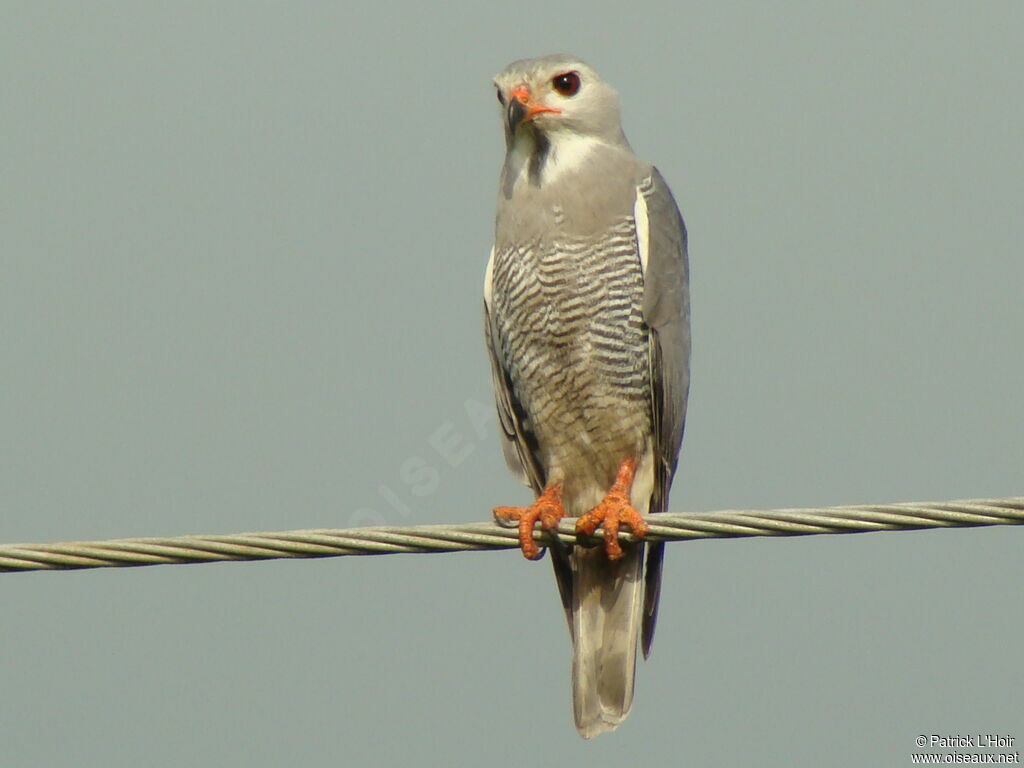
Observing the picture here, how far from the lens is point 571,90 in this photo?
682 centimetres

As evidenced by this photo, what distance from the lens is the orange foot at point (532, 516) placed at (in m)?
5.67

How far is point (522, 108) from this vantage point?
262 inches

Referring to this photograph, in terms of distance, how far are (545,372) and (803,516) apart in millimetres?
2177

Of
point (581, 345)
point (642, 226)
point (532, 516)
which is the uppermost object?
point (642, 226)

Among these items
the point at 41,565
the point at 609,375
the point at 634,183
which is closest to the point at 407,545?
the point at 41,565

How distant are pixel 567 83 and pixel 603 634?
256 centimetres

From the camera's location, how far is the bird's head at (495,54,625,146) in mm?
6715

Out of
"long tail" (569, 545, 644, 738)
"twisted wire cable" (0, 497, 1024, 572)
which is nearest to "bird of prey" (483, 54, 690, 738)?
"long tail" (569, 545, 644, 738)

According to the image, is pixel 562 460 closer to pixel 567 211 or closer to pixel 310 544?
pixel 567 211

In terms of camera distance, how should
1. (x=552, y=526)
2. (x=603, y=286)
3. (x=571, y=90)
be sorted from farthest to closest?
(x=571, y=90) → (x=603, y=286) → (x=552, y=526)

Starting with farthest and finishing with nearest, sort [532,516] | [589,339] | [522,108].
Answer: [522,108] < [589,339] < [532,516]

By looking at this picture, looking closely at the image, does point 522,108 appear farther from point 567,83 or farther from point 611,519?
point 611,519

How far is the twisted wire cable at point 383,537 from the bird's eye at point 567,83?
2825 millimetres

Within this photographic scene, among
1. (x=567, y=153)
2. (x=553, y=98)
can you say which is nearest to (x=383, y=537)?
(x=567, y=153)
